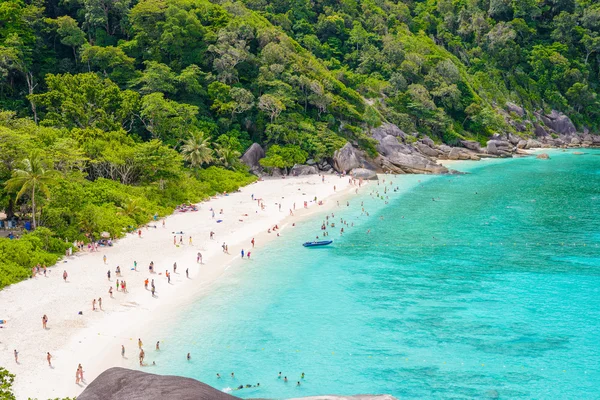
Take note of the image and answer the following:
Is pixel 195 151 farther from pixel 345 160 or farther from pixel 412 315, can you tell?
pixel 412 315

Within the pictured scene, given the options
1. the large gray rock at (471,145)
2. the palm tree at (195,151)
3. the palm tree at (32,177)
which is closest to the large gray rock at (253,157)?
the palm tree at (195,151)

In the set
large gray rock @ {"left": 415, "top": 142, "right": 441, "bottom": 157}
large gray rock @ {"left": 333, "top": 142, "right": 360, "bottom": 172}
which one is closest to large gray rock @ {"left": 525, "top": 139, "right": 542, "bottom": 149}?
large gray rock @ {"left": 415, "top": 142, "right": 441, "bottom": 157}

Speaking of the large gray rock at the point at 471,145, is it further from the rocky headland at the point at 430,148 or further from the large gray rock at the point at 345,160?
the large gray rock at the point at 345,160

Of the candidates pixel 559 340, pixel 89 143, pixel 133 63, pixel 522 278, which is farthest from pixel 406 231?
pixel 133 63

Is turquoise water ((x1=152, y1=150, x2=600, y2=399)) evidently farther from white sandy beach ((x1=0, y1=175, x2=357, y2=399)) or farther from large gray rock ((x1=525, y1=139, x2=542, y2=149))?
large gray rock ((x1=525, y1=139, x2=542, y2=149))

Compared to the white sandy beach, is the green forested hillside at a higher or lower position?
higher

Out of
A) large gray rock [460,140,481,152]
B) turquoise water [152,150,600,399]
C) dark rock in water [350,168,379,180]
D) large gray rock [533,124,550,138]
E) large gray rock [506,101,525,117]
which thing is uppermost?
large gray rock [506,101,525,117]
